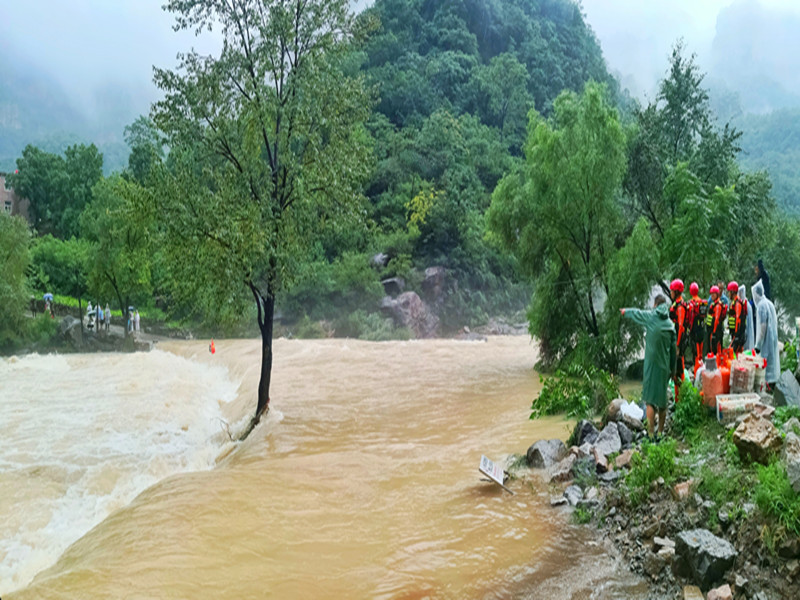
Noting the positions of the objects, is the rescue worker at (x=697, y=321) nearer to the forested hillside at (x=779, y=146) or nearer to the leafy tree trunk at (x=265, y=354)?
the leafy tree trunk at (x=265, y=354)

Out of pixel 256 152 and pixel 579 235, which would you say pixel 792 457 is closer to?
pixel 256 152

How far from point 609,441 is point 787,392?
210 cm

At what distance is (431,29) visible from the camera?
66.2 meters

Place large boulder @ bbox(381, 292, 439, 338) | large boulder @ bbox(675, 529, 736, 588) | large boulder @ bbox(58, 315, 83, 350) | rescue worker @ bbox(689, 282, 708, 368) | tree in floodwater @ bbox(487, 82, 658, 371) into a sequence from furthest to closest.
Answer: large boulder @ bbox(381, 292, 439, 338), large boulder @ bbox(58, 315, 83, 350), tree in floodwater @ bbox(487, 82, 658, 371), rescue worker @ bbox(689, 282, 708, 368), large boulder @ bbox(675, 529, 736, 588)

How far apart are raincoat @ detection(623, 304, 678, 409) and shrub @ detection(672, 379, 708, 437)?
9.8 inches

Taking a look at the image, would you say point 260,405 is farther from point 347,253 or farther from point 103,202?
point 347,253

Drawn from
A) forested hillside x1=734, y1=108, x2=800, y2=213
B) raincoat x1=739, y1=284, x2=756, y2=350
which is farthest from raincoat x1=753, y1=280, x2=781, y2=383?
forested hillside x1=734, y1=108, x2=800, y2=213

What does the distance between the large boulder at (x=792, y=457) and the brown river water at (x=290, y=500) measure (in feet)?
4.90

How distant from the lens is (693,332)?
8445 mm

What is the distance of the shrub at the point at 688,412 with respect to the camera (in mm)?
7094

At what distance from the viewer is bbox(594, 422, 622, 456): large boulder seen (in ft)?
23.5

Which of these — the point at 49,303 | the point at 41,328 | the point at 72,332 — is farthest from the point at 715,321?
the point at 49,303

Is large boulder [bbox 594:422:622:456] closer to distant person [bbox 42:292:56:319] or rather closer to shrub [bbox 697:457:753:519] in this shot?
shrub [bbox 697:457:753:519]

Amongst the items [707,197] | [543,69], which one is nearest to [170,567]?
[707,197]
